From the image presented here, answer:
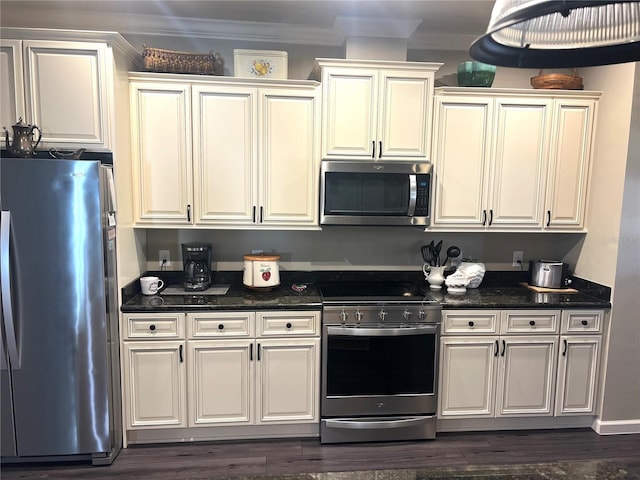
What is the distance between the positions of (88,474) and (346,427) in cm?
150

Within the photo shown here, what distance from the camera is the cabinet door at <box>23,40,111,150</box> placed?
233 cm

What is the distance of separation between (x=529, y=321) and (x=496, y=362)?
13.6 inches

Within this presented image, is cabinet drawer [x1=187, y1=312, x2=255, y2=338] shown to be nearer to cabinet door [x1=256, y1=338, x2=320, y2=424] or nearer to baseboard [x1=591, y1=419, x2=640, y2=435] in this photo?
cabinet door [x1=256, y1=338, x2=320, y2=424]

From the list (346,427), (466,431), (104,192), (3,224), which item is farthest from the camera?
(466,431)

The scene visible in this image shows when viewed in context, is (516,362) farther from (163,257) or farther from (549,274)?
(163,257)

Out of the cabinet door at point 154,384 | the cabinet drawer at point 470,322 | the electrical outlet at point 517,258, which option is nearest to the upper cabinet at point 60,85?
the cabinet door at point 154,384

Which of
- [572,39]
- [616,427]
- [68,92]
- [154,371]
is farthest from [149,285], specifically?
[616,427]

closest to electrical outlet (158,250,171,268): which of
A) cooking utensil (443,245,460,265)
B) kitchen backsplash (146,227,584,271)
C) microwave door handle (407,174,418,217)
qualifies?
kitchen backsplash (146,227,584,271)

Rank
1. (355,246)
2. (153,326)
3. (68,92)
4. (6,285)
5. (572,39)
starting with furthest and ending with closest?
(355,246)
(153,326)
(68,92)
(6,285)
(572,39)

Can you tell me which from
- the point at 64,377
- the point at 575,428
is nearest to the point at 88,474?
the point at 64,377

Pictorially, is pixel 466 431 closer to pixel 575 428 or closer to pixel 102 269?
pixel 575 428

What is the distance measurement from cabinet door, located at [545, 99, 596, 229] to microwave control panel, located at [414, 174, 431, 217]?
35.8 inches

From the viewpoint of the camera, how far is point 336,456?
256cm

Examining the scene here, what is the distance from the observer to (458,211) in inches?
115
